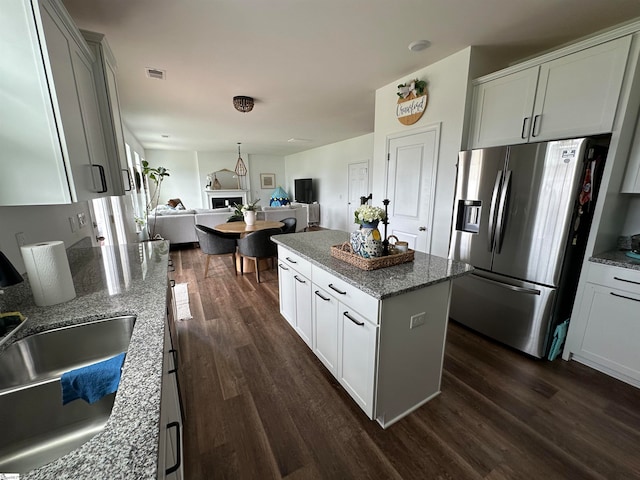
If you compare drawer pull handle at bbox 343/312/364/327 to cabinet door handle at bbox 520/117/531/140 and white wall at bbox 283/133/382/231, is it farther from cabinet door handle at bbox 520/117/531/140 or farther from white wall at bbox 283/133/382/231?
white wall at bbox 283/133/382/231

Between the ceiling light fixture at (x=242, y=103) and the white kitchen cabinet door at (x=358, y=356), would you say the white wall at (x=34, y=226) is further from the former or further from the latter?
the ceiling light fixture at (x=242, y=103)

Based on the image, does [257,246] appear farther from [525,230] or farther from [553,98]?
[553,98]

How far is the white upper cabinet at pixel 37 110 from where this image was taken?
3.04 ft

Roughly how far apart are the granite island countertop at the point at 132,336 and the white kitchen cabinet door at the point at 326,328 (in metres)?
0.97

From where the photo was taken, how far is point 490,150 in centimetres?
213

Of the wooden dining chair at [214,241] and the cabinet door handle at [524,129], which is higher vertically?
the cabinet door handle at [524,129]

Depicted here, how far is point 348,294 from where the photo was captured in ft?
5.07

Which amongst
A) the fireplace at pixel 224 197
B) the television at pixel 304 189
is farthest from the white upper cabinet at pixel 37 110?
the fireplace at pixel 224 197

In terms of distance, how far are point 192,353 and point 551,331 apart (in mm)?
2889

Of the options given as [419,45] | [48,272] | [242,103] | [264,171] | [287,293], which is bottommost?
[287,293]

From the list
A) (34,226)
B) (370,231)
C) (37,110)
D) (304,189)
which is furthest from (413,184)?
(304,189)

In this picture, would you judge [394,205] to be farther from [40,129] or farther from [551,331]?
[40,129]

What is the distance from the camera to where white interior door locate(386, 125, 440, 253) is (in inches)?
106

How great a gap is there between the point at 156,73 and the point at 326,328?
298 centimetres
